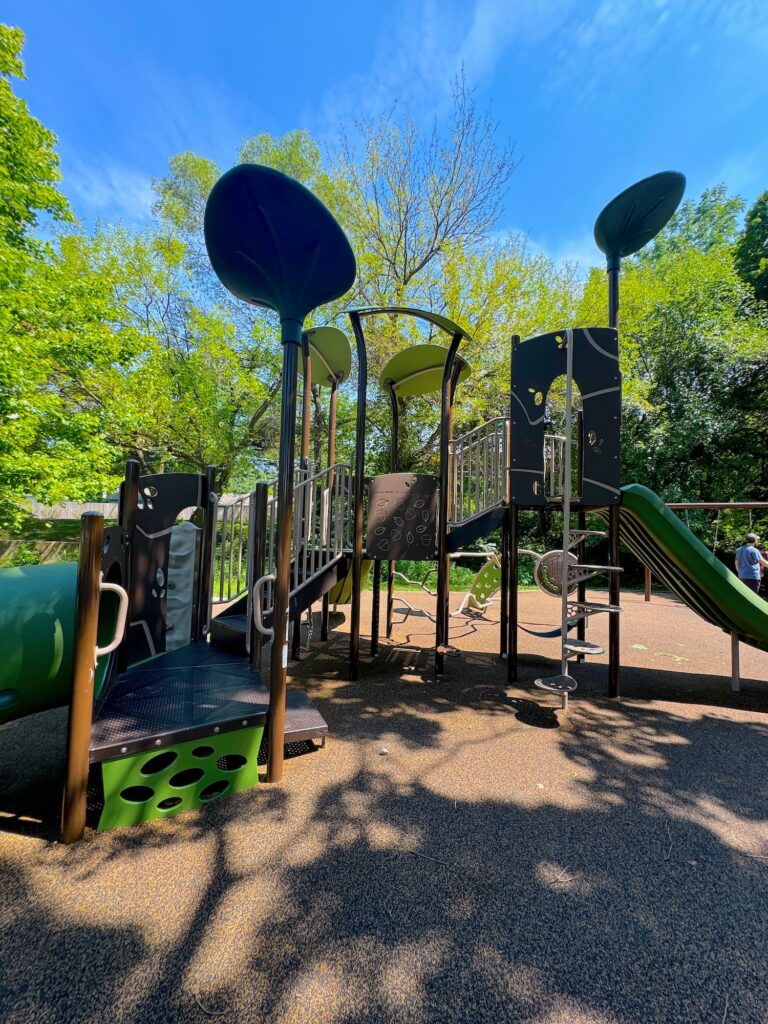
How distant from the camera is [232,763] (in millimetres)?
2777

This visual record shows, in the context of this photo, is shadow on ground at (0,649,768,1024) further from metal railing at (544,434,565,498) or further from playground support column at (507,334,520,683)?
metal railing at (544,434,565,498)

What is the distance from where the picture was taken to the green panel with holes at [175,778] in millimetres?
2141

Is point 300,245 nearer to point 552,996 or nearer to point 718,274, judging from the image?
point 552,996

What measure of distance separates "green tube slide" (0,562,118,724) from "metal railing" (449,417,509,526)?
153 inches

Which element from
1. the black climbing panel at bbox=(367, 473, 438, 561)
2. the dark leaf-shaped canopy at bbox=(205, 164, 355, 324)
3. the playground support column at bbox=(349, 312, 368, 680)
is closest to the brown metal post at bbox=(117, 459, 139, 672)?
the dark leaf-shaped canopy at bbox=(205, 164, 355, 324)

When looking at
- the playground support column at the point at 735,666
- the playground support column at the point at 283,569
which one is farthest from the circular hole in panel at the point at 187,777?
the playground support column at the point at 735,666

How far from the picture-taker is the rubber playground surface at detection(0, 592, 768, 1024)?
4.47 feet

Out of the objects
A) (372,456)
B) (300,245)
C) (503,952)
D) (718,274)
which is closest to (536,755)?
(503,952)

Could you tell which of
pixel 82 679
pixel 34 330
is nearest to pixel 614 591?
pixel 82 679

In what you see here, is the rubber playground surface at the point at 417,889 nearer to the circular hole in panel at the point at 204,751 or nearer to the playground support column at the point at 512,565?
the circular hole in panel at the point at 204,751

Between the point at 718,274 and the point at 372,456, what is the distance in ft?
43.1

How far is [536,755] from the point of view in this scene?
3.01m

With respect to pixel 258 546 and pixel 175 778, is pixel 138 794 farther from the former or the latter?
pixel 258 546

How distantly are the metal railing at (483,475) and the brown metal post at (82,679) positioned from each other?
3848 mm
